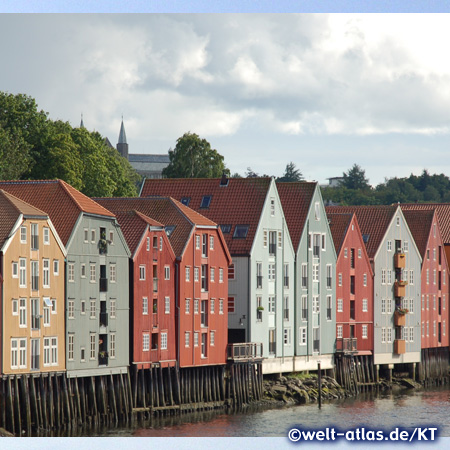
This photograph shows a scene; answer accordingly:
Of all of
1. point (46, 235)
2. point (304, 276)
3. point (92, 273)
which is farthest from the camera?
point (304, 276)

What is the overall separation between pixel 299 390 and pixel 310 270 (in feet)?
35.3

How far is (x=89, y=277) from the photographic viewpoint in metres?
79.9

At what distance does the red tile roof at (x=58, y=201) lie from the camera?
259ft

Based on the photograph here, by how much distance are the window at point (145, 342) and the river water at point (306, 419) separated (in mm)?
4207

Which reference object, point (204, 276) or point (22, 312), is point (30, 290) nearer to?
point (22, 312)

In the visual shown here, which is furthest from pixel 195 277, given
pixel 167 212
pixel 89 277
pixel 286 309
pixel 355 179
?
pixel 355 179

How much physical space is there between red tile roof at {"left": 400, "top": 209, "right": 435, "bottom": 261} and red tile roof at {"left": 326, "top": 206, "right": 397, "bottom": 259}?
5.77m

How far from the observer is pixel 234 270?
9600cm

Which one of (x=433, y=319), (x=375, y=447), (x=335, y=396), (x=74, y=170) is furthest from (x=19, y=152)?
(x=375, y=447)

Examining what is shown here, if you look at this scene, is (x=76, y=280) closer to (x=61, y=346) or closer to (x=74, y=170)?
(x=61, y=346)

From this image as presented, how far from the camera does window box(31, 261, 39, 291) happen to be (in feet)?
246

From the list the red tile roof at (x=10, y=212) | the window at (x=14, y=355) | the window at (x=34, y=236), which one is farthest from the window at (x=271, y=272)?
the window at (x=14, y=355)

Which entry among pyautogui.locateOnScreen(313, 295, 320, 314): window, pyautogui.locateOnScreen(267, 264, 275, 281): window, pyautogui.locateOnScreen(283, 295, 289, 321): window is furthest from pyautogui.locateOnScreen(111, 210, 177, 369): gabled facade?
pyautogui.locateOnScreen(313, 295, 320, 314): window

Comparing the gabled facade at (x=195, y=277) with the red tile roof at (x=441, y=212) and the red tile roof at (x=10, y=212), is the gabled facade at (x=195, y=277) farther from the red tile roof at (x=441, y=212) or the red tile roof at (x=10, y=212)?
the red tile roof at (x=441, y=212)
